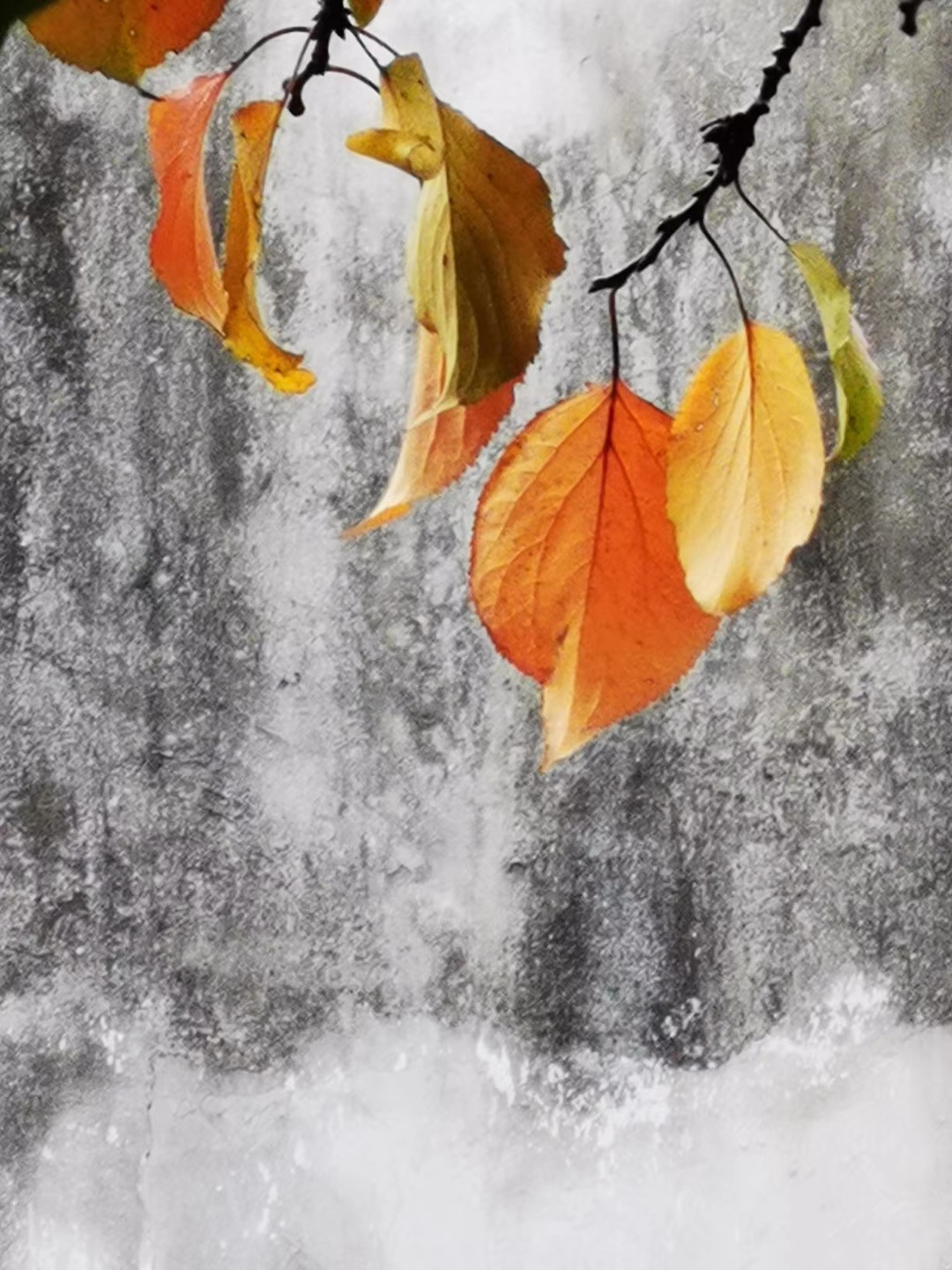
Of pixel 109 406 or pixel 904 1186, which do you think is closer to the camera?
pixel 904 1186

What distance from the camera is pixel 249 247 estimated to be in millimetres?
419

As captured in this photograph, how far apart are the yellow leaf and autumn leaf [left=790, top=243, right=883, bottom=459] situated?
4.9 inches

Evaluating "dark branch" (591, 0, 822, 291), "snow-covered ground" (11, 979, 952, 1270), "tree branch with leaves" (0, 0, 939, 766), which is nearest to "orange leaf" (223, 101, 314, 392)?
"tree branch with leaves" (0, 0, 939, 766)

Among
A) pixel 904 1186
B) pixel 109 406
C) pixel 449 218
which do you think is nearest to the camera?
pixel 449 218

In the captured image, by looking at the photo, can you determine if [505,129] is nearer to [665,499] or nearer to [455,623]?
[455,623]

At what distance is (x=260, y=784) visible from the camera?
1.41 meters

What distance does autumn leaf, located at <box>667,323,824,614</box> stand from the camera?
0.43 meters

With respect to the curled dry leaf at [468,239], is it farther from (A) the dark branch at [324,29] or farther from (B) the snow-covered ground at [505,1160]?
(B) the snow-covered ground at [505,1160]

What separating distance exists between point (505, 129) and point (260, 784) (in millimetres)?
652

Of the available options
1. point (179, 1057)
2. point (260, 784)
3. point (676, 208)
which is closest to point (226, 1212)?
point (179, 1057)

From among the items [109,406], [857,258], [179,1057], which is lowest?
[179,1057]

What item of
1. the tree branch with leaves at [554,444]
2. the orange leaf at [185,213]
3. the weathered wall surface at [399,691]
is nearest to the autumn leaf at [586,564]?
the tree branch with leaves at [554,444]

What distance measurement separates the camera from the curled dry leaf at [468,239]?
1.20 feet

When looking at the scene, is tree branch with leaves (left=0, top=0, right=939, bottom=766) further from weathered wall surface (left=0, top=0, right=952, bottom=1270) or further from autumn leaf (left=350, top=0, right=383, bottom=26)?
weathered wall surface (left=0, top=0, right=952, bottom=1270)
